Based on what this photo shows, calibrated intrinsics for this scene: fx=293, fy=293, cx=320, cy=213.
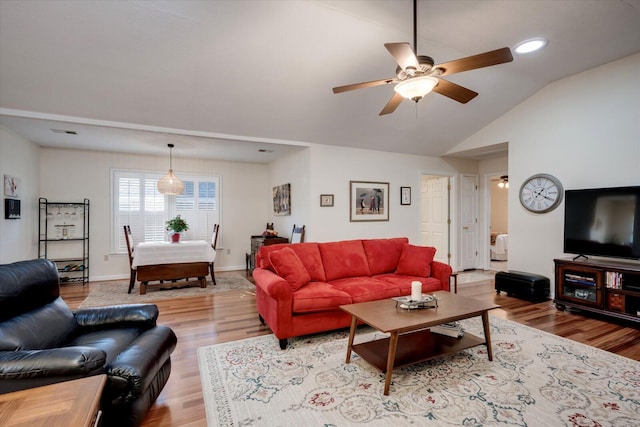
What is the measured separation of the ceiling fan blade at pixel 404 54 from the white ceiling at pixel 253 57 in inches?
38.9

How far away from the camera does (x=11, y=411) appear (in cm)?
98

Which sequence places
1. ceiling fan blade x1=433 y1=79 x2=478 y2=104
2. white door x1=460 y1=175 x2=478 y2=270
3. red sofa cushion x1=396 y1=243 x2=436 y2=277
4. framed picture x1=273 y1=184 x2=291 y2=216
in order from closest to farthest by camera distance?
ceiling fan blade x1=433 y1=79 x2=478 y2=104 < red sofa cushion x1=396 y1=243 x2=436 y2=277 < framed picture x1=273 y1=184 x2=291 y2=216 < white door x1=460 y1=175 x2=478 y2=270

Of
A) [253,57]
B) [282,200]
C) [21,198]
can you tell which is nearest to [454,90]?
[253,57]

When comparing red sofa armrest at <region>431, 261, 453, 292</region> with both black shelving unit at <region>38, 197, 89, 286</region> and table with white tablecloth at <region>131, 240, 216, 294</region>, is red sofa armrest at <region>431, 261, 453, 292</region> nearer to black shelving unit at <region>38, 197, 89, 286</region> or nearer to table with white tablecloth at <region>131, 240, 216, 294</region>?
table with white tablecloth at <region>131, 240, 216, 294</region>

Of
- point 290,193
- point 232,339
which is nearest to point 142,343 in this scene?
point 232,339

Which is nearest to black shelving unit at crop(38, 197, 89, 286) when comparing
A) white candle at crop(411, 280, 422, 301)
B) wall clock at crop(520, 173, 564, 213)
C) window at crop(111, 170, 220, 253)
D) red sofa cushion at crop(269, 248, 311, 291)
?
window at crop(111, 170, 220, 253)

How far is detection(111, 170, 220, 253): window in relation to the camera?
5.95 metres

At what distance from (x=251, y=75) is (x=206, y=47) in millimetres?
577

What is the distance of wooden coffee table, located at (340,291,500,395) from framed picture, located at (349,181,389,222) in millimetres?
2897

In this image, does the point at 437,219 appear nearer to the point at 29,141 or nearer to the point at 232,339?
the point at 232,339

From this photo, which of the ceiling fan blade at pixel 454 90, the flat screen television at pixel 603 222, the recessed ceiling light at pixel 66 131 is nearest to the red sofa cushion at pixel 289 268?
the ceiling fan blade at pixel 454 90

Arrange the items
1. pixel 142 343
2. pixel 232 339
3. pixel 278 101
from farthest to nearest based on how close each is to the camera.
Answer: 1. pixel 278 101
2. pixel 232 339
3. pixel 142 343

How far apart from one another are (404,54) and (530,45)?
2.43 m

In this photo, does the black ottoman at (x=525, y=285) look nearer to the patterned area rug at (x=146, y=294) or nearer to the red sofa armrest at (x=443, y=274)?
the red sofa armrest at (x=443, y=274)
